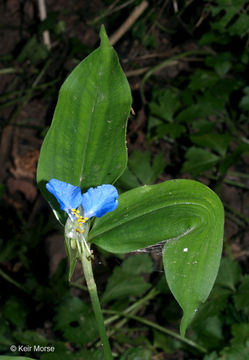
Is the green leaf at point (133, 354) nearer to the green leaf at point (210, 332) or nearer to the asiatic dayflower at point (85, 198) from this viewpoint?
the green leaf at point (210, 332)

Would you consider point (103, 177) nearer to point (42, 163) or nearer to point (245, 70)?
point (42, 163)

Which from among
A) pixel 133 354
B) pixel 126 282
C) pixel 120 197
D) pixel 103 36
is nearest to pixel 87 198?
pixel 120 197

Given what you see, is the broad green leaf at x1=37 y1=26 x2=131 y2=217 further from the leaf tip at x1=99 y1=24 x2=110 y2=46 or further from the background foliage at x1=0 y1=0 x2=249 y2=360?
the background foliage at x1=0 y1=0 x2=249 y2=360

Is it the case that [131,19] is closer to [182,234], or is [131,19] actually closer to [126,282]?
[126,282]

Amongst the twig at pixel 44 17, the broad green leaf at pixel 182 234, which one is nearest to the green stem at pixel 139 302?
the broad green leaf at pixel 182 234

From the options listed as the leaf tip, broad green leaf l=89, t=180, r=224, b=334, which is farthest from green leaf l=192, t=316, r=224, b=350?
the leaf tip

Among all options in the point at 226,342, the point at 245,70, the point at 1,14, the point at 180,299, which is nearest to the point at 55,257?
the point at 226,342
